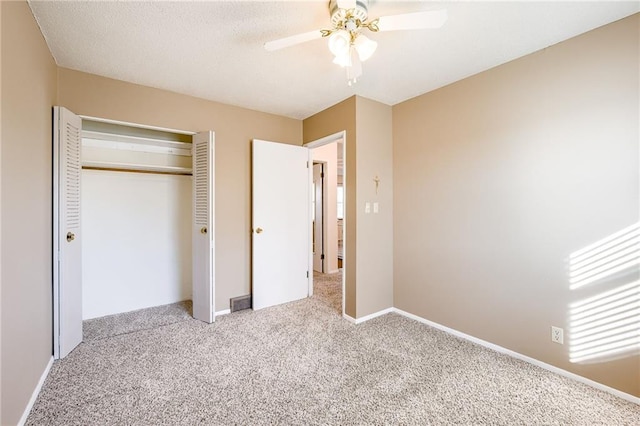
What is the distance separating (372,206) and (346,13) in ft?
6.29

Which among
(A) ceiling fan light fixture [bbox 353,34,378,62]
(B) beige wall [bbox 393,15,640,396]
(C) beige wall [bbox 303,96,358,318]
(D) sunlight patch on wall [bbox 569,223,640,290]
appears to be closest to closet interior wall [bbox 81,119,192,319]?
(C) beige wall [bbox 303,96,358,318]

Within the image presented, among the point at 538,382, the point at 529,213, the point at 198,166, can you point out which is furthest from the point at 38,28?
the point at 538,382

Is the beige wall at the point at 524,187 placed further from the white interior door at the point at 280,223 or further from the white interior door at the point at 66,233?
the white interior door at the point at 66,233

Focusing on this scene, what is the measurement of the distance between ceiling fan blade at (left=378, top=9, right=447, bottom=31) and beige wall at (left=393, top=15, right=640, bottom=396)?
1282 mm

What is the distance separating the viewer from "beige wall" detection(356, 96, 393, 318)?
297 centimetres

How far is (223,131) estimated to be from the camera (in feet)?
10.6

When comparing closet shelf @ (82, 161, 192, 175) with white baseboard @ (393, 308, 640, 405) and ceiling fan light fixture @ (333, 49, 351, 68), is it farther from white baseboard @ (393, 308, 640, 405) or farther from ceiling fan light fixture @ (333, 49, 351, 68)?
white baseboard @ (393, 308, 640, 405)

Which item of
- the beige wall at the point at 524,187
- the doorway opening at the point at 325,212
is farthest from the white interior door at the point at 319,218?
the beige wall at the point at 524,187

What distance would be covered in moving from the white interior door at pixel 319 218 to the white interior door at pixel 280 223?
1.40 meters

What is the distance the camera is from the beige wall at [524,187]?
181cm

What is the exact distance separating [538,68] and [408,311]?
8.48 feet

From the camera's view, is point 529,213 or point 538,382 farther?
point 529,213

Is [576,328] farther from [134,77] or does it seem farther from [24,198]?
[134,77]

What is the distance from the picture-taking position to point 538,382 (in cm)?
192
